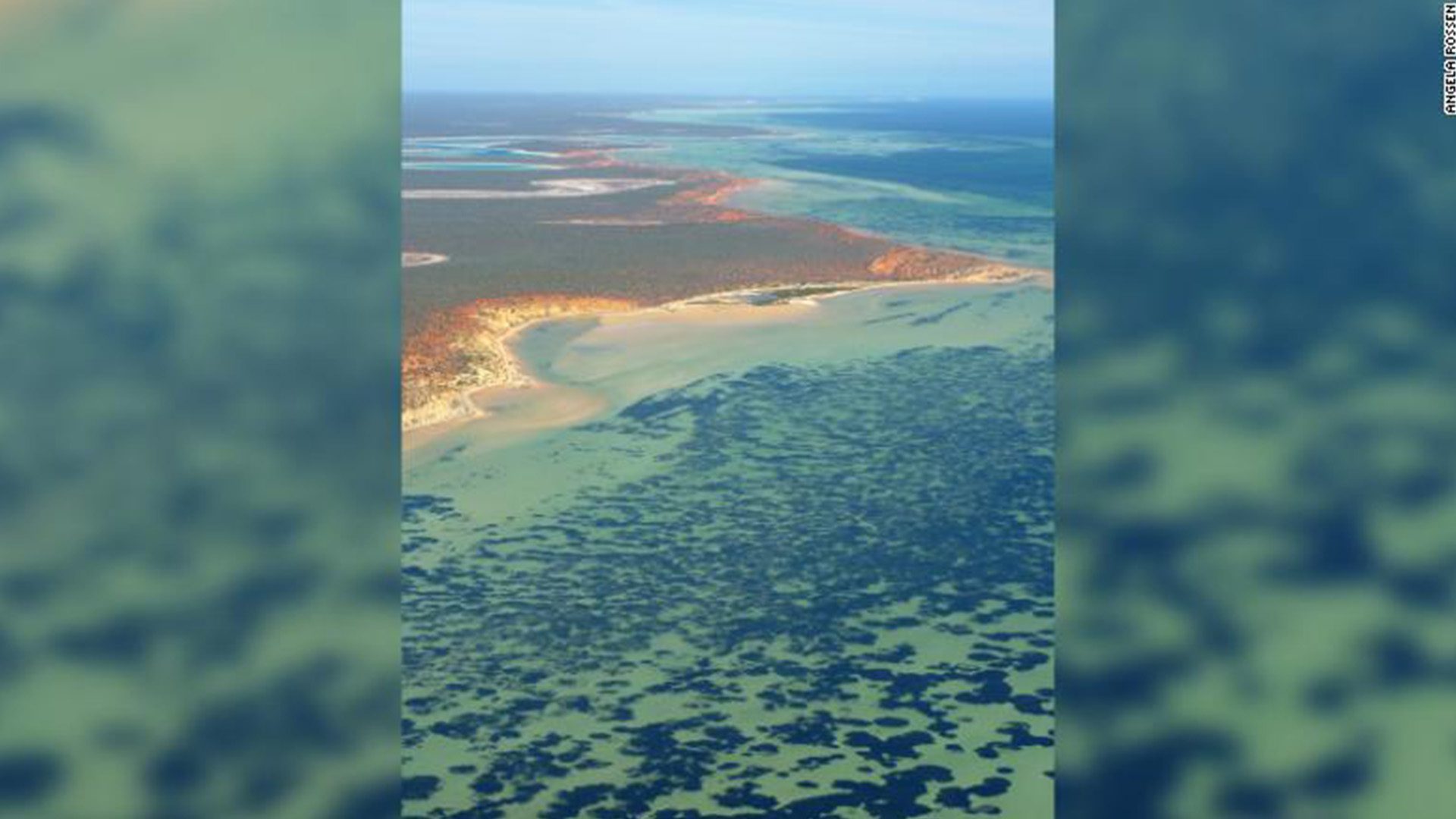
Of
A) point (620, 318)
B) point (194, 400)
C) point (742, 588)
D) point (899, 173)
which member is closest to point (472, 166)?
point (899, 173)

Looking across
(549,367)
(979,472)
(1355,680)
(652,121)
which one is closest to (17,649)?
(1355,680)

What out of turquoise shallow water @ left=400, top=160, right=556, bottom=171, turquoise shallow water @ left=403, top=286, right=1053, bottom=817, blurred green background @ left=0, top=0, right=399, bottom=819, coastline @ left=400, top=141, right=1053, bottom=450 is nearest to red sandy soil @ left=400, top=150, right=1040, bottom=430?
coastline @ left=400, top=141, right=1053, bottom=450

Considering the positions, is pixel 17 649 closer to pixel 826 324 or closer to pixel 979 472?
pixel 979 472

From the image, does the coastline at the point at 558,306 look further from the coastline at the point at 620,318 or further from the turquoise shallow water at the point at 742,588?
the turquoise shallow water at the point at 742,588

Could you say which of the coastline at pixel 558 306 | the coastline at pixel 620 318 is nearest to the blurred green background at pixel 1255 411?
the coastline at pixel 620 318

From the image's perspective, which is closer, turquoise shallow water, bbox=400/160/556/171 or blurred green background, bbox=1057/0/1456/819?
blurred green background, bbox=1057/0/1456/819

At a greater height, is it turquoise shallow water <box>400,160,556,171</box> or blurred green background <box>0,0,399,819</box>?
turquoise shallow water <box>400,160,556,171</box>

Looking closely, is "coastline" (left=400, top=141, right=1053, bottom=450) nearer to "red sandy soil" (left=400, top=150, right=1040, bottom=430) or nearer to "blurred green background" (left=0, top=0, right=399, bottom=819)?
"red sandy soil" (left=400, top=150, right=1040, bottom=430)
